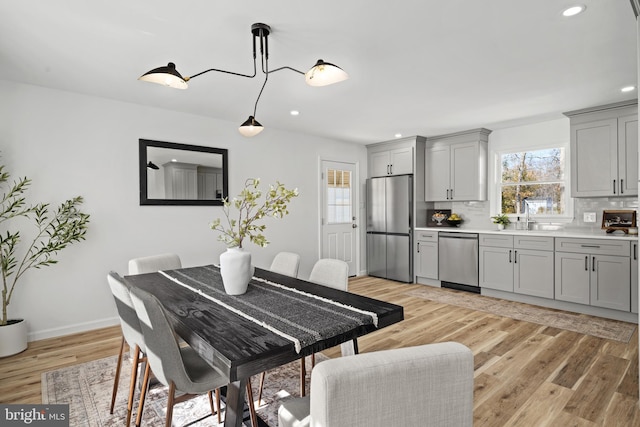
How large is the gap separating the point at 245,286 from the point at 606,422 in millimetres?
→ 2324

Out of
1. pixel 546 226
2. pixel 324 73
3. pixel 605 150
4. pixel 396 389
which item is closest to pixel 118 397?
pixel 396 389

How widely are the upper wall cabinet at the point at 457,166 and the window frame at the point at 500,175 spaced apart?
5.4 inches

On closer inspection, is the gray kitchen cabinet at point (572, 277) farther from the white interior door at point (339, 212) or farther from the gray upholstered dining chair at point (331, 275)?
the gray upholstered dining chair at point (331, 275)

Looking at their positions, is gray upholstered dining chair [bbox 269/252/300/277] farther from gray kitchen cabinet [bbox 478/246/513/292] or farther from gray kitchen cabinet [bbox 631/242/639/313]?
gray kitchen cabinet [bbox 631/242/639/313]

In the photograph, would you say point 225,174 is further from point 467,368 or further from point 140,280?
point 467,368

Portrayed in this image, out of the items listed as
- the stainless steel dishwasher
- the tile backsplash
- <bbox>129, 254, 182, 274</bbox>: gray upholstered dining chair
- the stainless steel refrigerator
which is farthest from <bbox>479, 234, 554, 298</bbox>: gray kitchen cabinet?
<bbox>129, 254, 182, 274</bbox>: gray upholstered dining chair

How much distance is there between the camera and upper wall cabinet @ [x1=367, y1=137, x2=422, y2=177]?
19.1 ft

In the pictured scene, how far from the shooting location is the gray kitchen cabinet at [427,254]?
18.1ft

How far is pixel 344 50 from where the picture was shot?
2617mm

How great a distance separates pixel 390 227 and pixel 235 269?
433cm

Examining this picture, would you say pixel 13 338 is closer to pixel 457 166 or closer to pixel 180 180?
pixel 180 180

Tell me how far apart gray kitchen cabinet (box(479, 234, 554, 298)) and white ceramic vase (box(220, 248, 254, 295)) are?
400 centimetres

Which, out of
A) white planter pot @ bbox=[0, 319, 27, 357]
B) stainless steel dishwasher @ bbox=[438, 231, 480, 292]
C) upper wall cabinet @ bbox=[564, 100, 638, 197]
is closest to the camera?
white planter pot @ bbox=[0, 319, 27, 357]

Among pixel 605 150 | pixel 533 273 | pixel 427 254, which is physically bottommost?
pixel 533 273
